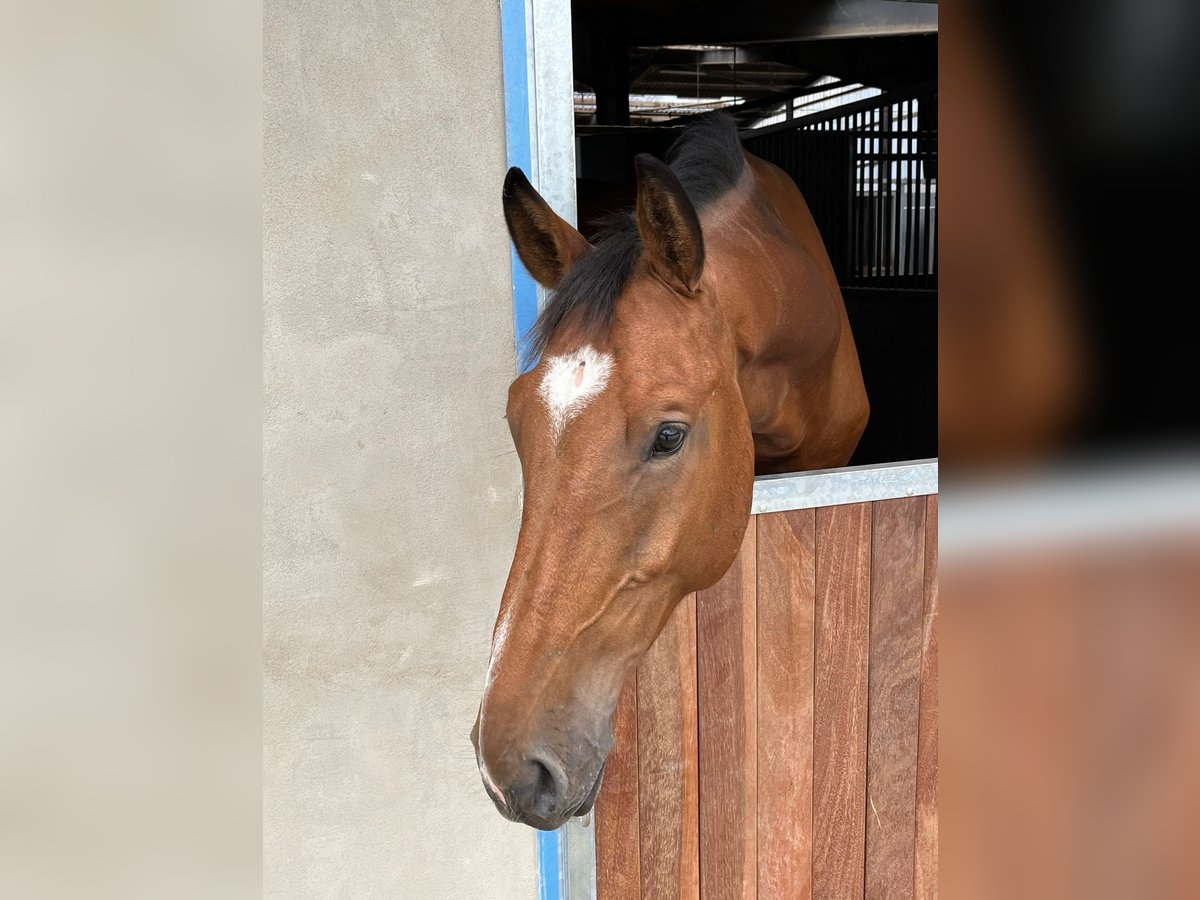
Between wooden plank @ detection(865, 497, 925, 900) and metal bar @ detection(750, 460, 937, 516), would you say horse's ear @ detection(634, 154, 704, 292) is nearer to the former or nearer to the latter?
metal bar @ detection(750, 460, 937, 516)

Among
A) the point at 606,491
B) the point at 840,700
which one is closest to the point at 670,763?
the point at 840,700

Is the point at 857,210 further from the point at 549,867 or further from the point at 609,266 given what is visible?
the point at 549,867

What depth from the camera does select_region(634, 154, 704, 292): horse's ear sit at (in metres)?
1.31

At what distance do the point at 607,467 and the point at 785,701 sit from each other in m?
0.87

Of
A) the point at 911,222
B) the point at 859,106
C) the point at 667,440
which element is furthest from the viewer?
the point at 911,222

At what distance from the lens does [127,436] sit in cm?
56

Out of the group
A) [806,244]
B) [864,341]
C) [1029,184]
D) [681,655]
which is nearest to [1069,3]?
[1029,184]

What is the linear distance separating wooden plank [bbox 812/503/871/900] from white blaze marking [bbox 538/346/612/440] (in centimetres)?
74

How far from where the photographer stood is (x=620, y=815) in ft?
5.83

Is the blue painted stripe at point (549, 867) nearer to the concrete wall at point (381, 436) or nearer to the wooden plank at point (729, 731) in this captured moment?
the concrete wall at point (381, 436)

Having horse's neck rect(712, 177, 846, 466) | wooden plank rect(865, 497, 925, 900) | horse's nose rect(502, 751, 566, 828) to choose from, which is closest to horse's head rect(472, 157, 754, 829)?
horse's nose rect(502, 751, 566, 828)

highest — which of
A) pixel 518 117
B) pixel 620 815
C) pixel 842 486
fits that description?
pixel 518 117

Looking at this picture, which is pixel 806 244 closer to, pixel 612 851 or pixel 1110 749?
pixel 612 851

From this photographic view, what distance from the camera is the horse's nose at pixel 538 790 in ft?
3.78
